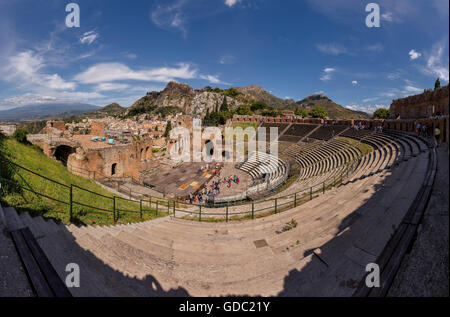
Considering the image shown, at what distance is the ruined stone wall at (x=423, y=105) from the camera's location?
22.1 metres

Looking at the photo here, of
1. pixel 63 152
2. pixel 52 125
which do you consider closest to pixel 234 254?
pixel 63 152

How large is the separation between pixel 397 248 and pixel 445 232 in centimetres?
80

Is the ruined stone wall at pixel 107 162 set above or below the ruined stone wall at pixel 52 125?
below

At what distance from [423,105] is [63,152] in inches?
1773

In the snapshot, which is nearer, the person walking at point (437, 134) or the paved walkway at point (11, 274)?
the paved walkway at point (11, 274)

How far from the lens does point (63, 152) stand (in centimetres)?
1950

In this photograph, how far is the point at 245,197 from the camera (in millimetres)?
17344

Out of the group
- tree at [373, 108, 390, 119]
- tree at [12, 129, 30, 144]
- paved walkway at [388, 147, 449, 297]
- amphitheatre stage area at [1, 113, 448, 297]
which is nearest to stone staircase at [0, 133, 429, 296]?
amphitheatre stage area at [1, 113, 448, 297]

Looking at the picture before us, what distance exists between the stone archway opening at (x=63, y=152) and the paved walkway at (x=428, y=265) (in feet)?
79.5

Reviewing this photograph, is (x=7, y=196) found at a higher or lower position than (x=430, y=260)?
higher

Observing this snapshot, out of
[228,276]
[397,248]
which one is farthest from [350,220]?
[228,276]

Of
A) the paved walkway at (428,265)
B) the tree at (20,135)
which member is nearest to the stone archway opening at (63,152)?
the tree at (20,135)

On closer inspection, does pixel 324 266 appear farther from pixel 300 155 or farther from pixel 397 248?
pixel 300 155

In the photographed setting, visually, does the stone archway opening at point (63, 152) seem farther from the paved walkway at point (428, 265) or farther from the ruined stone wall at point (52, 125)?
the paved walkway at point (428, 265)
